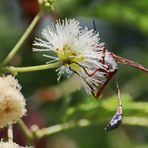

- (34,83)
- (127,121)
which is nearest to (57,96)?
(34,83)

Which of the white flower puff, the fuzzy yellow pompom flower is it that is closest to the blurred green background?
the white flower puff

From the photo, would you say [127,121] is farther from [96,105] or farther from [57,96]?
[57,96]

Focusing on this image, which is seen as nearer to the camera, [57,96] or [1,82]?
[1,82]

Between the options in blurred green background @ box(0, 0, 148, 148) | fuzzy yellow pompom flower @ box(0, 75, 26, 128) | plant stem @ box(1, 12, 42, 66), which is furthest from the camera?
blurred green background @ box(0, 0, 148, 148)

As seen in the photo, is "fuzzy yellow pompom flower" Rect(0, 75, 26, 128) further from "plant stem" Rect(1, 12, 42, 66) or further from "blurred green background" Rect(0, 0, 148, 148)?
"blurred green background" Rect(0, 0, 148, 148)

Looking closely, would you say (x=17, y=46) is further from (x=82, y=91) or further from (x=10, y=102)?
(x=82, y=91)

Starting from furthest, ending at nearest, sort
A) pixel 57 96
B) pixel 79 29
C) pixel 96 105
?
1. pixel 57 96
2. pixel 96 105
3. pixel 79 29

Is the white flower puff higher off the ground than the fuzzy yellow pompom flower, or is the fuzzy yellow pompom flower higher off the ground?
the white flower puff
